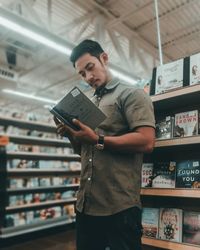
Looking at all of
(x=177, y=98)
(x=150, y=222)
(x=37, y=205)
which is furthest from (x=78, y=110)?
(x=37, y=205)

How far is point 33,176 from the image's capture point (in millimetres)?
5438

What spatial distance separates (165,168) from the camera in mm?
2018

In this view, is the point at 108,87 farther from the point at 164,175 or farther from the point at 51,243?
the point at 51,243

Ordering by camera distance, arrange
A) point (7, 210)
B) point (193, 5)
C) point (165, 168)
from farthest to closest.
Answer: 1. point (193, 5)
2. point (7, 210)
3. point (165, 168)

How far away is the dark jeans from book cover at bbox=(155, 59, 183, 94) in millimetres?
924

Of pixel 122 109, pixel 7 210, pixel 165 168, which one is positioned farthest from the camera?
pixel 7 210

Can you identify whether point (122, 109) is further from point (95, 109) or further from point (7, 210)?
point (7, 210)

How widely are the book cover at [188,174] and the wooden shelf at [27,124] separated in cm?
371

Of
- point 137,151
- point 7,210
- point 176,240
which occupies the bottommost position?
point 7,210

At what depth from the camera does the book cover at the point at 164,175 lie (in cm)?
194

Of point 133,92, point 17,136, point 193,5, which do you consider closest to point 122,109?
point 133,92

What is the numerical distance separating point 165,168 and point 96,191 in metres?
0.74

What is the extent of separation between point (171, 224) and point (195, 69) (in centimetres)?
100

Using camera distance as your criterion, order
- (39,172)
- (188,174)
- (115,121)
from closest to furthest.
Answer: (115,121) → (188,174) → (39,172)
